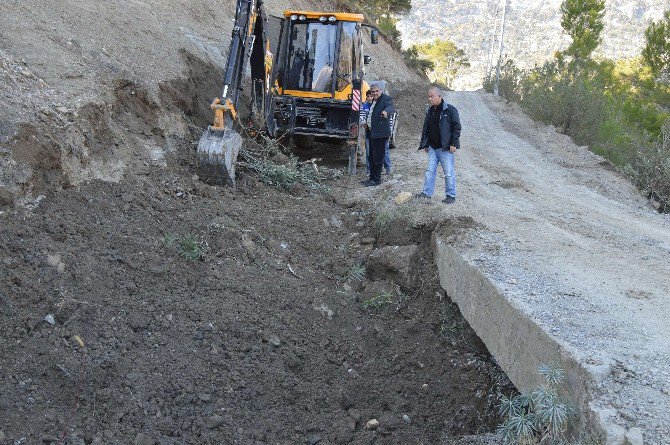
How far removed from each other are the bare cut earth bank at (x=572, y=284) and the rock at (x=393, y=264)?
13.0 inches

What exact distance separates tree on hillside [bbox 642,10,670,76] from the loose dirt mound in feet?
73.0

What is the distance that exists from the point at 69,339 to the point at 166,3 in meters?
10.5

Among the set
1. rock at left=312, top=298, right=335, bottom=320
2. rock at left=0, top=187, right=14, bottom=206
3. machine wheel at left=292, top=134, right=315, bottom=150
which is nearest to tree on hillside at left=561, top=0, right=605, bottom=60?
machine wheel at left=292, top=134, right=315, bottom=150

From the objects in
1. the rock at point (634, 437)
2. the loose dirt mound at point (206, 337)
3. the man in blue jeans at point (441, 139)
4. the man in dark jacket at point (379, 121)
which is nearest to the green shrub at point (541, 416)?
the rock at point (634, 437)

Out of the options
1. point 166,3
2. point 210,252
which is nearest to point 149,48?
point 166,3

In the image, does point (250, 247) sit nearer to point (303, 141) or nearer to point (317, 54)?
point (317, 54)

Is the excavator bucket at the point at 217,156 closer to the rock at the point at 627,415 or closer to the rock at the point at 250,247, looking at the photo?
the rock at the point at 250,247

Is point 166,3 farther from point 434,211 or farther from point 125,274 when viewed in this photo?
point 125,274

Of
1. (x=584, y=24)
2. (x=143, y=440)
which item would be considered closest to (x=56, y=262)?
(x=143, y=440)

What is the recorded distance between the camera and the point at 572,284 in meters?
5.41

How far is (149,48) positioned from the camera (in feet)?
32.8

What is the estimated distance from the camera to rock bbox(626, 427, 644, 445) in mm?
3291

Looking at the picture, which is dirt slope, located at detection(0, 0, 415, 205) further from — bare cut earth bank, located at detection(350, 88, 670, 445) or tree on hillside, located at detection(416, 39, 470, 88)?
tree on hillside, located at detection(416, 39, 470, 88)

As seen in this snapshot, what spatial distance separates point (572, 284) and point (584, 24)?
3418 centimetres
